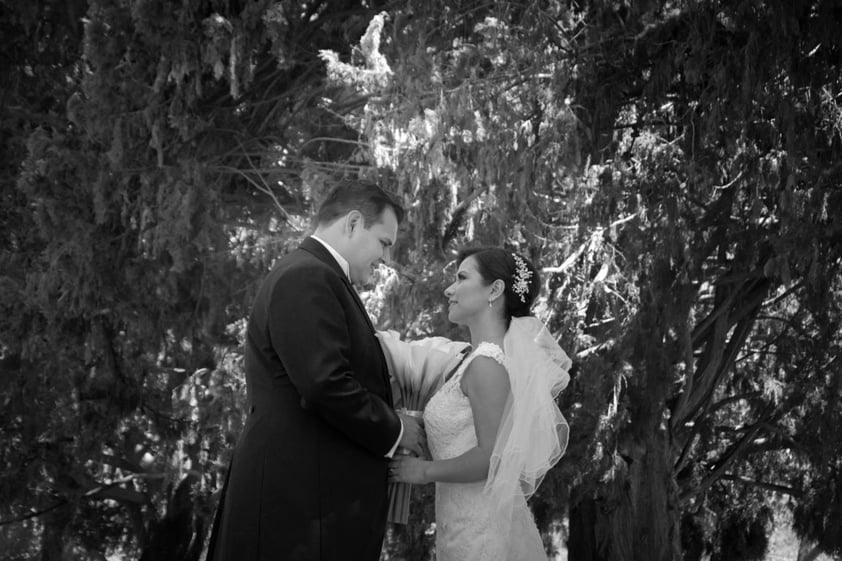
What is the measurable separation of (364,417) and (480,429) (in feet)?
1.76

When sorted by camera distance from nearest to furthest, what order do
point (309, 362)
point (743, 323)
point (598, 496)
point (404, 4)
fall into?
point (309, 362) → point (404, 4) → point (598, 496) → point (743, 323)

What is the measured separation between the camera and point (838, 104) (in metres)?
6.92

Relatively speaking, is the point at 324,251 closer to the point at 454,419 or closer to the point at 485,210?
the point at 454,419

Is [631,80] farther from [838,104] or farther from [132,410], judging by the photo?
[132,410]

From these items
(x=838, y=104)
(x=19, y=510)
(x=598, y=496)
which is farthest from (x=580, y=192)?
(x=19, y=510)

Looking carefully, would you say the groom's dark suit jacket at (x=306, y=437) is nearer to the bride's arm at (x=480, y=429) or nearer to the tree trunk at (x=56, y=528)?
the bride's arm at (x=480, y=429)

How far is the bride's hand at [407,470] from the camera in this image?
3156 mm

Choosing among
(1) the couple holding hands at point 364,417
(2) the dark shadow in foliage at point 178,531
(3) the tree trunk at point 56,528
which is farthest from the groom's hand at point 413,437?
(3) the tree trunk at point 56,528

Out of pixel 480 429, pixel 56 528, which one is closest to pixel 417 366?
pixel 480 429

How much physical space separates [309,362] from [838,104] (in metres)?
5.46

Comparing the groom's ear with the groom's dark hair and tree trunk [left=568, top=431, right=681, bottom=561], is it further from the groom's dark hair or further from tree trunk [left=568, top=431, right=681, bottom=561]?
tree trunk [left=568, top=431, right=681, bottom=561]

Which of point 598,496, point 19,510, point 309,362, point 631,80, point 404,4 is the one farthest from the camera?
point 19,510

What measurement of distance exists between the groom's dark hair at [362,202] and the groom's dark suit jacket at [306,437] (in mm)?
248

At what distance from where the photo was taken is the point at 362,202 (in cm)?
315
